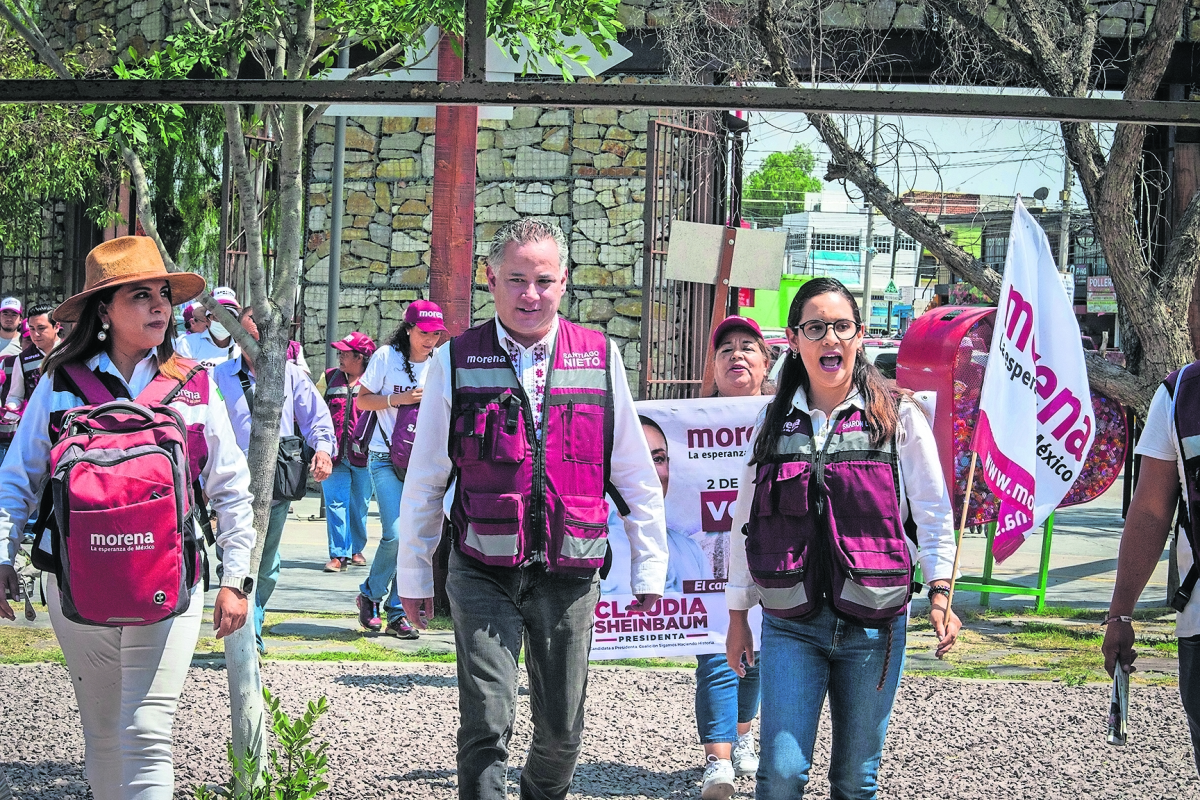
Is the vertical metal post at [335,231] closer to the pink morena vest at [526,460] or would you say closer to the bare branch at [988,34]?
the bare branch at [988,34]

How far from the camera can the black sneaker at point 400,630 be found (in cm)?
764

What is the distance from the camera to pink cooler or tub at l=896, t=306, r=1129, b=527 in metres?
8.45

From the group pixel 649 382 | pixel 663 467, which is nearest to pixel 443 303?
pixel 649 382

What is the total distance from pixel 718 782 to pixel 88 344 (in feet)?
8.83

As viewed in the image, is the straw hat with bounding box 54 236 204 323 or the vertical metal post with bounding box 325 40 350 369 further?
the vertical metal post with bounding box 325 40 350 369

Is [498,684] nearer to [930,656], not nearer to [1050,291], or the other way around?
[1050,291]

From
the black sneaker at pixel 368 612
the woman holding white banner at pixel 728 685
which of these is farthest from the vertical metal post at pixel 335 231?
the woman holding white banner at pixel 728 685

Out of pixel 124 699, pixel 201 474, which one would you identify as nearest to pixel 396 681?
pixel 201 474

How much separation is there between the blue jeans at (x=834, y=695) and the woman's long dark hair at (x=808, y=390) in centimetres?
52

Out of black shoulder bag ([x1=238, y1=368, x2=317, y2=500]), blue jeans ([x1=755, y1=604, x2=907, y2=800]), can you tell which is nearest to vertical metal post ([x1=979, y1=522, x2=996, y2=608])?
black shoulder bag ([x1=238, y1=368, x2=317, y2=500])

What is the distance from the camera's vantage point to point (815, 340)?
12.2 ft

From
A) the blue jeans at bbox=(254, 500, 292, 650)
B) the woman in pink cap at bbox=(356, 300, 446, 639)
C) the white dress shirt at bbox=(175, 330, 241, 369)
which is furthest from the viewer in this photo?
the white dress shirt at bbox=(175, 330, 241, 369)

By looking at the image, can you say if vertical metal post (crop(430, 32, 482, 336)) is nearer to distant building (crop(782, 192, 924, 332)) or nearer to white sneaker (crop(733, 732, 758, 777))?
white sneaker (crop(733, 732, 758, 777))

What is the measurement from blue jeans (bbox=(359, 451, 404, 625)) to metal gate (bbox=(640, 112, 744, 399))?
254cm
